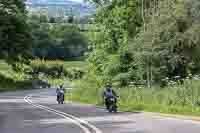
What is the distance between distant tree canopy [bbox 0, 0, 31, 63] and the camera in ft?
309

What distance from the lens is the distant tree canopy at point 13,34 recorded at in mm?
94062

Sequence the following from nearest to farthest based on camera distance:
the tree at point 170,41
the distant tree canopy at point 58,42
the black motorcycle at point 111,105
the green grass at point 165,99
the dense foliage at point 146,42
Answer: the green grass at point 165,99 → the black motorcycle at point 111,105 → the tree at point 170,41 → the dense foliage at point 146,42 → the distant tree canopy at point 58,42

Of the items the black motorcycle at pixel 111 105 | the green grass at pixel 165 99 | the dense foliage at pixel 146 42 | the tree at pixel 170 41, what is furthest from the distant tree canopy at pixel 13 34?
the black motorcycle at pixel 111 105

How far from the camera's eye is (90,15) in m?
62.4

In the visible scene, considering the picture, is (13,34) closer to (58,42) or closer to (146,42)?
(146,42)

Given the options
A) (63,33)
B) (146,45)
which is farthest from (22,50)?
(63,33)

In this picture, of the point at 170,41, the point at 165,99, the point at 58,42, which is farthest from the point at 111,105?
the point at 58,42

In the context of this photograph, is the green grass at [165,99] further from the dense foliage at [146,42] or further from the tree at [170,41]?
the tree at [170,41]

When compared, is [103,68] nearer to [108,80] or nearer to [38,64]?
[108,80]

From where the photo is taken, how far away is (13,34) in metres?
95.4

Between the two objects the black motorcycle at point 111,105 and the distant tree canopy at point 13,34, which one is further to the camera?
the distant tree canopy at point 13,34

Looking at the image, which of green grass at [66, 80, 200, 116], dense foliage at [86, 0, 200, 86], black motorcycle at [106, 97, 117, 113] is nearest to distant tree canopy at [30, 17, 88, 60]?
dense foliage at [86, 0, 200, 86]

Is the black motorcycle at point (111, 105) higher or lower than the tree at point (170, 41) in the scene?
lower

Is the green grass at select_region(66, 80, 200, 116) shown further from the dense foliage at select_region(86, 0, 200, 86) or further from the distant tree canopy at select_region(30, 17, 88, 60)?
the distant tree canopy at select_region(30, 17, 88, 60)
